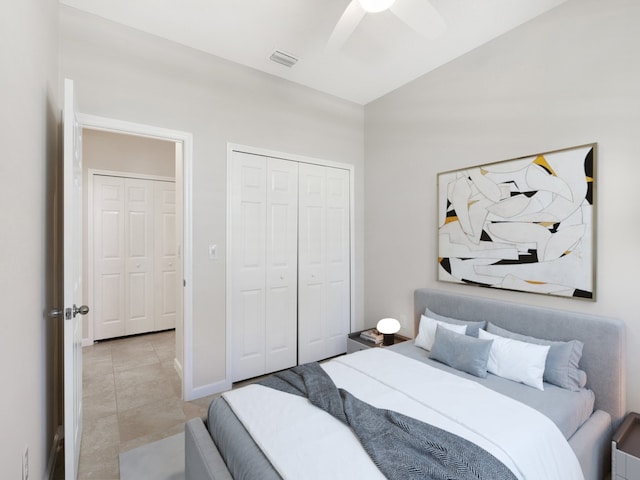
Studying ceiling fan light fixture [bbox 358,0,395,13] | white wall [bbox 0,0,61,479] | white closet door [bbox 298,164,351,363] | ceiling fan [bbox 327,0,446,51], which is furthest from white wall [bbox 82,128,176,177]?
ceiling fan light fixture [bbox 358,0,395,13]

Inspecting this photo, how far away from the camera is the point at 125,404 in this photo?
2.65m

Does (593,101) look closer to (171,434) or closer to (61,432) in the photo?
(171,434)

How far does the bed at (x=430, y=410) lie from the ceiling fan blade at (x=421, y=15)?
1886 mm

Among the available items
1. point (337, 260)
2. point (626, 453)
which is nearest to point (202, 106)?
point (337, 260)

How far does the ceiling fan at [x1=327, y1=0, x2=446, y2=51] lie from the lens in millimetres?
1602

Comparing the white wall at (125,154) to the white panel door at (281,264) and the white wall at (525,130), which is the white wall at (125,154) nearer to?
the white panel door at (281,264)

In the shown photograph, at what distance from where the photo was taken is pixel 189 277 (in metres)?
2.69

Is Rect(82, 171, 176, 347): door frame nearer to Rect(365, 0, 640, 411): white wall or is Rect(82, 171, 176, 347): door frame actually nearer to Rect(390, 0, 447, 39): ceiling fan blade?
Rect(365, 0, 640, 411): white wall

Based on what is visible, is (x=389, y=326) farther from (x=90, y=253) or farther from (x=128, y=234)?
(x=90, y=253)

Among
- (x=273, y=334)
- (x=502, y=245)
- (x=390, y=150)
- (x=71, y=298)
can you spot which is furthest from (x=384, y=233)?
(x=71, y=298)

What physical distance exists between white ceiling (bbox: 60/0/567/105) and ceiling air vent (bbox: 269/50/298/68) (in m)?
0.05

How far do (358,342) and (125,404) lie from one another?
6.98 feet

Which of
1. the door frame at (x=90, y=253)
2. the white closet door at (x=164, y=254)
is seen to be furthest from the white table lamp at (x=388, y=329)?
the door frame at (x=90, y=253)

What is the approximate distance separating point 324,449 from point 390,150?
2.91 meters
